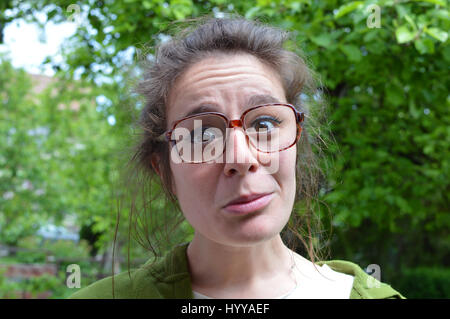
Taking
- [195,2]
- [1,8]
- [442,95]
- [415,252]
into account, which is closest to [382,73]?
[442,95]

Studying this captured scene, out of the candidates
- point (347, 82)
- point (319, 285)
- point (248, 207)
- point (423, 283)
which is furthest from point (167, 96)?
point (423, 283)

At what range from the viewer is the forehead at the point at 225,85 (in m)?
1.06

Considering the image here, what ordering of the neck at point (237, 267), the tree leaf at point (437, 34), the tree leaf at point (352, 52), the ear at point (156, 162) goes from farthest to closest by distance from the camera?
the tree leaf at point (352, 52), the tree leaf at point (437, 34), the ear at point (156, 162), the neck at point (237, 267)

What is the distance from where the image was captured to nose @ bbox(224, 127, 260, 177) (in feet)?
3.21

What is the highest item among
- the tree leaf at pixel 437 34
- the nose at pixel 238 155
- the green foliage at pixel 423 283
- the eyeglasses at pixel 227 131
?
the tree leaf at pixel 437 34

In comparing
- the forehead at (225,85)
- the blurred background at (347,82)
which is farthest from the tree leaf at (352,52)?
the forehead at (225,85)

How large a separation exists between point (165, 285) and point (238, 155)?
1.47 ft

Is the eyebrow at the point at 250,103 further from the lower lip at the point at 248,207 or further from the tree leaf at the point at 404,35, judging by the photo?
the tree leaf at the point at 404,35

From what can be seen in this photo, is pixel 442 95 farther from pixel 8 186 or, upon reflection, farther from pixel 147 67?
pixel 8 186

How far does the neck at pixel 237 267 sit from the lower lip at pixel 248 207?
0.17 metres

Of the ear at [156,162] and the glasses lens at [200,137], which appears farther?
the ear at [156,162]

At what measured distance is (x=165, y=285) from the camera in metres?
1.19

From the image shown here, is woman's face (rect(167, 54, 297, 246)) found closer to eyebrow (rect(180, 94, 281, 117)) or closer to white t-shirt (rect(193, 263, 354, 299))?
eyebrow (rect(180, 94, 281, 117))

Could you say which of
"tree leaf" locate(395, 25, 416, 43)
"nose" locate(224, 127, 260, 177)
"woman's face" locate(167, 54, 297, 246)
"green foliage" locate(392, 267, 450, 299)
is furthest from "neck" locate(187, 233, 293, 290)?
"green foliage" locate(392, 267, 450, 299)
